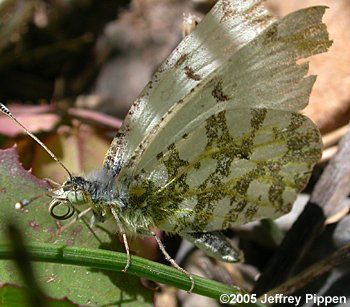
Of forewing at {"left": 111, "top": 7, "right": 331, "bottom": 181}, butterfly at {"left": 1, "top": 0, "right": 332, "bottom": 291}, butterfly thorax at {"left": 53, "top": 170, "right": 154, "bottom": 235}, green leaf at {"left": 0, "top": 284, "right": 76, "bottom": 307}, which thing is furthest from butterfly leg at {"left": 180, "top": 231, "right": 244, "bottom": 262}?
green leaf at {"left": 0, "top": 284, "right": 76, "bottom": 307}

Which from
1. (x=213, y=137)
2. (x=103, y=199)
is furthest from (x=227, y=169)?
(x=103, y=199)

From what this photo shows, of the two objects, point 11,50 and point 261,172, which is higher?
point 261,172

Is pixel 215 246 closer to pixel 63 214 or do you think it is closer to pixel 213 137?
pixel 213 137

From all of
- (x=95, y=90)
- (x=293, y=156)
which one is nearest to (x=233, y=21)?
(x=293, y=156)

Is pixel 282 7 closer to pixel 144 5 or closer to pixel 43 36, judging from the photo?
pixel 144 5

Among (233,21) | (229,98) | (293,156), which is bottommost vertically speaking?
(293,156)
